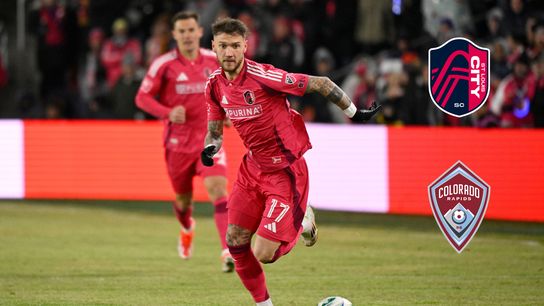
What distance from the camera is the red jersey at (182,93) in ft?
38.8

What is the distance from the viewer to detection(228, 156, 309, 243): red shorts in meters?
8.38

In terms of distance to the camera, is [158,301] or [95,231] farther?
[95,231]

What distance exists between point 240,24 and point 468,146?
6.45 m

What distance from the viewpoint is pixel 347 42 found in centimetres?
1922

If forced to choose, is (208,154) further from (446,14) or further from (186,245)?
(446,14)

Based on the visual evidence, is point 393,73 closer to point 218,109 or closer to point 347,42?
point 347,42

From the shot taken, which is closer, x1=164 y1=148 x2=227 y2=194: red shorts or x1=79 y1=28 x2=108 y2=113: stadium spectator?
x1=164 y1=148 x2=227 y2=194: red shorts

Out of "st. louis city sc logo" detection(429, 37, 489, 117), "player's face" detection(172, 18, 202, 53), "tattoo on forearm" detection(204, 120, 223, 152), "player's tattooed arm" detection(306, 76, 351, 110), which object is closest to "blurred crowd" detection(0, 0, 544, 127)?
"player's face" detection(172, 18, 202, 53)

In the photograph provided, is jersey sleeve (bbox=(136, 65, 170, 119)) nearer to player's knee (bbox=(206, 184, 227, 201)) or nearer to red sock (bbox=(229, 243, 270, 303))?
player's knee (bbox=(206, 184, 227, 201))

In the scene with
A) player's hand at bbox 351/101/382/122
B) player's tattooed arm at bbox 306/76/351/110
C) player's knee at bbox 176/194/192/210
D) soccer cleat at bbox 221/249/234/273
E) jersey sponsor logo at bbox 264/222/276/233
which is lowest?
soccer cleat at bbox 221/249/234/273

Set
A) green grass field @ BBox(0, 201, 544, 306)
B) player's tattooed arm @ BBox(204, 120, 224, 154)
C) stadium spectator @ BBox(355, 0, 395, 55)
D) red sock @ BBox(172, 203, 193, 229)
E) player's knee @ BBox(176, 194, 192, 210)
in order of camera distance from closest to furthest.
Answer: player's tattooed arm @ BBox(204, 120, 224, 154)
green grass field @ BBox(0, 201, 544, 306)
player's knee @ BBox(176, 194, 192, 210)
red sock @ BBox(172, 203, 193, 229)
stadium spectator @ BBox(355, 0, 395, 55)

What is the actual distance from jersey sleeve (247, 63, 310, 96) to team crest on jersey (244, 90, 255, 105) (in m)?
0.12

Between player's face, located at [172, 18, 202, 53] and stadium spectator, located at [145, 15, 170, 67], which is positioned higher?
player's face, located at [172, 18, 202, 53]

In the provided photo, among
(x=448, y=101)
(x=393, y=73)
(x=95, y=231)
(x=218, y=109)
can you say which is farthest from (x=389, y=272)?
(x=393, y=73)
